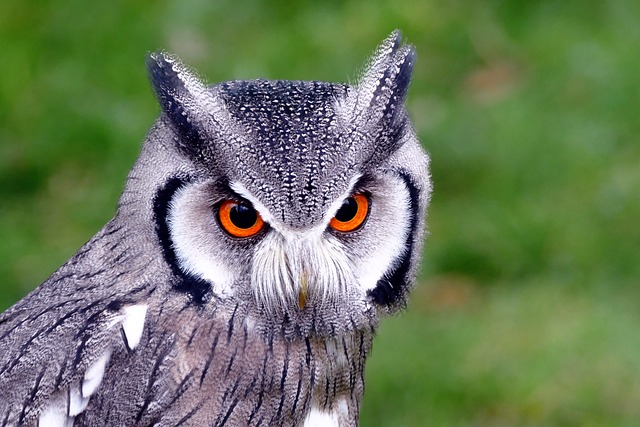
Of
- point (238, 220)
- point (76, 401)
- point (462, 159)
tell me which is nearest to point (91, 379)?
point (76, 401)

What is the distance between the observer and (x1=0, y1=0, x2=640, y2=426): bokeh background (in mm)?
4000

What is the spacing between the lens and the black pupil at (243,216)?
7.60ft

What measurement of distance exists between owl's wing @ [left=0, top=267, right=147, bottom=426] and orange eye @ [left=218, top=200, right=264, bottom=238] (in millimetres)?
291

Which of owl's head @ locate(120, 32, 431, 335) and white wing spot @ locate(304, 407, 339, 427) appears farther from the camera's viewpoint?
white wing spot @ locate(304, 407, 339, 427)

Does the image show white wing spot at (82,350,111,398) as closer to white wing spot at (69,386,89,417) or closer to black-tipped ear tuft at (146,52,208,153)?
white wing spot at (69,386,89,417)

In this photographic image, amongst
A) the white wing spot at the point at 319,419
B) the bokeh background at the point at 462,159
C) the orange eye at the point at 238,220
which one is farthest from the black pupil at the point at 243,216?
the bokeh background at the point at 462,159

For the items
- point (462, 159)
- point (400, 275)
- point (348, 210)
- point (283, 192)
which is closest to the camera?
point (283, 192)

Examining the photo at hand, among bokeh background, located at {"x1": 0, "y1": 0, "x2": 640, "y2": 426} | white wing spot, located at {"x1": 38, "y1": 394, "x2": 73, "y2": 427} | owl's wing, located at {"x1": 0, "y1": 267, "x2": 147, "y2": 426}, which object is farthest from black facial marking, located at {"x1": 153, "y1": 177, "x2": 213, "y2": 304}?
bokeh background, located at {"x1": 0, "y1": 0, "x2": 640, "y2": 426}

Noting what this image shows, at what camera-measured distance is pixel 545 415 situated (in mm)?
3885

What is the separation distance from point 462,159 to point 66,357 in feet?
8.90

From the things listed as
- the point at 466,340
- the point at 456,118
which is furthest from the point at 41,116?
the point at 466,340

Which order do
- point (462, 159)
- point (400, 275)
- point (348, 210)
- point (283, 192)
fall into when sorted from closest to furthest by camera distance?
point (283, 192) → point (348, 210) → point (400, 275) → point (462, 159)

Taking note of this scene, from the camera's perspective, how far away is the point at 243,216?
233 centimetres

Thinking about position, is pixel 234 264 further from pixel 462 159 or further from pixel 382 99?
pixel 462 159
